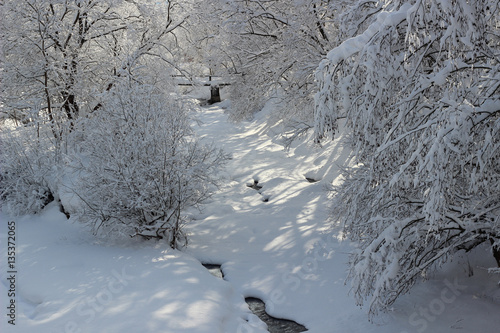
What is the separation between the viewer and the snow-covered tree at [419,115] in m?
3.80

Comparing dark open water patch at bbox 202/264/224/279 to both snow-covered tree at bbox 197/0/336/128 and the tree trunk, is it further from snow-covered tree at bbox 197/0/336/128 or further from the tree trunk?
the tree trunk

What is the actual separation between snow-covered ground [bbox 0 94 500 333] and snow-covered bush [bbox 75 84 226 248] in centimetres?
56

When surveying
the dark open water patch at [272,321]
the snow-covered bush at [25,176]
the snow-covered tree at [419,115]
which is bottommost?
the dark open water patch at [272,321]

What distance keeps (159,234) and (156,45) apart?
21.7ft

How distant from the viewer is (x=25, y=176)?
1117 cm

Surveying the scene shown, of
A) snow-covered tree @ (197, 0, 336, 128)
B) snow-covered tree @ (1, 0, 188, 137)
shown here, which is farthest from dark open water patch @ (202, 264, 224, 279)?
snow-covered tree @ (1, 0, 188, 137)

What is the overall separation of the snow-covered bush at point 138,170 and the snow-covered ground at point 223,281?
559 millimetres

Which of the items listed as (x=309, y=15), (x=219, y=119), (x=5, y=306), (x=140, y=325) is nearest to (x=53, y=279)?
(x=5, y=306)

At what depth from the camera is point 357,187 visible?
6203 mm

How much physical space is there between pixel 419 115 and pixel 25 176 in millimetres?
10024

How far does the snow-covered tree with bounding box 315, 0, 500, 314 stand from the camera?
3797 millimetres

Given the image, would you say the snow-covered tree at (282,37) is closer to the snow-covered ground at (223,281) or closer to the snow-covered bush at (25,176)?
the snow-covered ground at (223,281)

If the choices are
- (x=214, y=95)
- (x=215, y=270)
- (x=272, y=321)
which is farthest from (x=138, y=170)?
(x=214, y=95)

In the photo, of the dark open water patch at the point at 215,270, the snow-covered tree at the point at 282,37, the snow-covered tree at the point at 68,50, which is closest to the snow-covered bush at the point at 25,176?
the snow-covered tree at the point at 68,50
